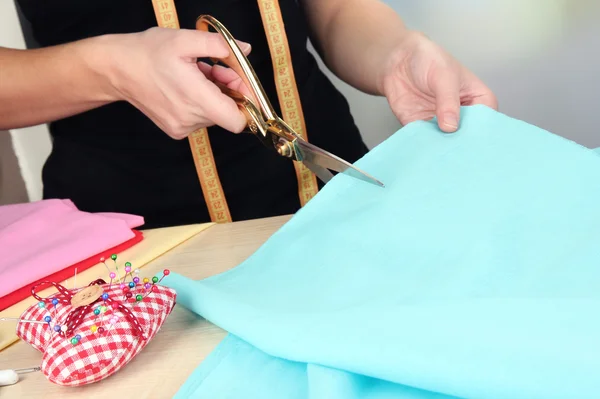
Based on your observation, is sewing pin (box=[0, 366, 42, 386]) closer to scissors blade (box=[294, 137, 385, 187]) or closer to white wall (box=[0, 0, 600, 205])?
scissors blade (box=[294, 137, 385, 187])

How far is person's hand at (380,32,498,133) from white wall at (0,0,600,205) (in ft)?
1.61

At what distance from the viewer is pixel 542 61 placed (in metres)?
1.12

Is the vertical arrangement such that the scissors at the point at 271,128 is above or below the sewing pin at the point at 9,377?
above

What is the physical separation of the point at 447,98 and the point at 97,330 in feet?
1.31

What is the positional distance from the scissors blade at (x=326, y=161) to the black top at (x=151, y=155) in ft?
1.04

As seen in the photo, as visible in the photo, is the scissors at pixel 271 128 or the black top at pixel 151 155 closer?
the scissors at pixel 271 128

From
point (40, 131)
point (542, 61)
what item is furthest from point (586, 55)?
point (40, 131)

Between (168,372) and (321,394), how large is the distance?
0.45 feet

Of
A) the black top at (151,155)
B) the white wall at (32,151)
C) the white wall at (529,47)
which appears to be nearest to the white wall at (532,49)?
the white wall at (529,47)

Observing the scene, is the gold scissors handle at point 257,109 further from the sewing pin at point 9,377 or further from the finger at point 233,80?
the sewing pin at point 9,377

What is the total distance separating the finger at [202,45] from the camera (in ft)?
Answer: 1.77

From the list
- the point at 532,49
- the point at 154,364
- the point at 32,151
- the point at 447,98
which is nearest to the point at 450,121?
the point at 447,98

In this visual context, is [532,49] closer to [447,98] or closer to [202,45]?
[447,98]

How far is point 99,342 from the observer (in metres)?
0.40
